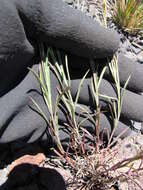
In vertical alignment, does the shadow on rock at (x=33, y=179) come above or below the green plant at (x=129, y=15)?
below

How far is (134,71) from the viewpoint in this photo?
1.21 metres

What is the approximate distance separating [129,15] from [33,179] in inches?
33.5

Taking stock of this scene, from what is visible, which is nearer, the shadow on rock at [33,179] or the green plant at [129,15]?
the shadow on rock at [33,179]

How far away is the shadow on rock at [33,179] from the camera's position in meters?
1.16

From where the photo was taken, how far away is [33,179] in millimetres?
1188

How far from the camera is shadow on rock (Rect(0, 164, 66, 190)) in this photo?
3.81 ft

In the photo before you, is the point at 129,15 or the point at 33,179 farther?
the point at 129,15

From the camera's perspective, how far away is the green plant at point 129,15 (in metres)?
1.55

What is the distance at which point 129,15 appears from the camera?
5.13 feet

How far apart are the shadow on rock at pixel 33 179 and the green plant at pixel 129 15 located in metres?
0.76

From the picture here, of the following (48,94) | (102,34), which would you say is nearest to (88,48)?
(102,34)

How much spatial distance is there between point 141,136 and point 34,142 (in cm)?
42

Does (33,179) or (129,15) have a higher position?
(129,15)

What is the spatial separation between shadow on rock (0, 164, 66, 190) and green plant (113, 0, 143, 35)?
→ 2.49 ft
